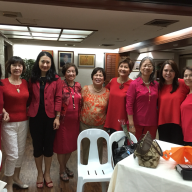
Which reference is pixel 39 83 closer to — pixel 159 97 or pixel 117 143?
pixel 117 143

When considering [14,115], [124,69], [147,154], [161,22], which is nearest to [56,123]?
[14,115]

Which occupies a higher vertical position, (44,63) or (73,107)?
(44,63)

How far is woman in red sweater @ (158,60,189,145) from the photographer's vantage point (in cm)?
235

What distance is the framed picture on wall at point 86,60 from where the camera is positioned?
295 inches

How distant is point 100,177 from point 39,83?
4.08 feet

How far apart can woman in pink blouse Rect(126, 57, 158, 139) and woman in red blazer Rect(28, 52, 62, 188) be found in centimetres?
88

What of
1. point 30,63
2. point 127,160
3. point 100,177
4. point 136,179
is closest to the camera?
point 136,179

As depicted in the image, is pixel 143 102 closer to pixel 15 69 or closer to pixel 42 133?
pixel 42 133

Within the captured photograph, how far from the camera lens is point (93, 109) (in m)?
2.44

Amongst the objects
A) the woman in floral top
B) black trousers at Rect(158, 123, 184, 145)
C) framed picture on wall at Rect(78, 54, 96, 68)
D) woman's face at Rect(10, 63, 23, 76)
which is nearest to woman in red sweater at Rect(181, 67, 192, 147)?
black trousers at Rect(158, 123, 184, 145)

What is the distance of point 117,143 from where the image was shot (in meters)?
2.10

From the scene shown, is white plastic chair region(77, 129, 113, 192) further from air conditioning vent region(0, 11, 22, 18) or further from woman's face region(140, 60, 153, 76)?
air conditioning vent region(0, 11, 22, 18)

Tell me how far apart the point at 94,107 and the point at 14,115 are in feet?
3.05

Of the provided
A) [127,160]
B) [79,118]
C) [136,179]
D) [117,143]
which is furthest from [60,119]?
[136,179]
